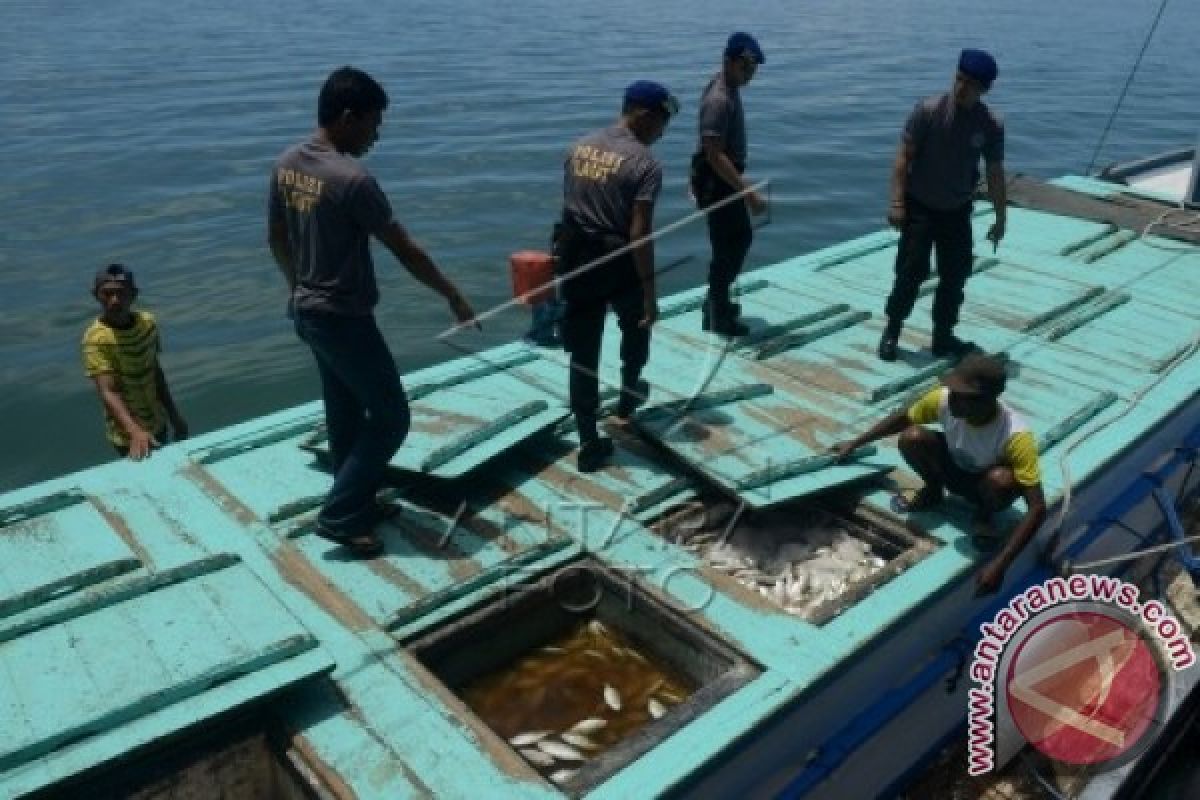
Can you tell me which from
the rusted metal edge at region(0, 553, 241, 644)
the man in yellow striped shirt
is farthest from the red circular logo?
the man in yellow striped shirt

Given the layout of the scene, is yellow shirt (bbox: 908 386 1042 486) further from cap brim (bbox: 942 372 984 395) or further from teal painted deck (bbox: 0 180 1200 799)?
teal painted deck (bbox: 0 180 1200 799)

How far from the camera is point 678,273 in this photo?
16500 millimetres

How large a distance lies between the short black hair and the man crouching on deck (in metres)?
3.67

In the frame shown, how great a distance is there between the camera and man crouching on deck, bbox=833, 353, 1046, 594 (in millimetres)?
5422

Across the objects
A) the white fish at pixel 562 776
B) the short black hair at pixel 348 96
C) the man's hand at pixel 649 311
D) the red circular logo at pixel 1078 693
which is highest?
the short black hair at pixel 348 96

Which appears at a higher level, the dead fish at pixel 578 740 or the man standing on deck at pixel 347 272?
the man standing on deck at pixel 347 272

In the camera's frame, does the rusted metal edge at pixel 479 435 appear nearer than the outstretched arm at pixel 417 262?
No

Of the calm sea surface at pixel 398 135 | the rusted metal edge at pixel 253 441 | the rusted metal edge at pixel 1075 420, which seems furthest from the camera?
the calm sea surface at pixel 398 135

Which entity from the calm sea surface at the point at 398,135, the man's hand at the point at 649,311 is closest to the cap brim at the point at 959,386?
the man's hand at the point at 649,311

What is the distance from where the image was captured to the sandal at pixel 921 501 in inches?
250

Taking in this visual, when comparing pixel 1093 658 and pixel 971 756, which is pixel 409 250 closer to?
pixel 971 756

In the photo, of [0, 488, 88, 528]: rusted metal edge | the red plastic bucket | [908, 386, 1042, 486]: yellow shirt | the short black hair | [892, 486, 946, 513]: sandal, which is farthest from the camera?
the red plastic bucket

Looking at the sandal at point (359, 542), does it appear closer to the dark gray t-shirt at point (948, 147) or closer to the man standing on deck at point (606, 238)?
the man standing on deck at point (606, 238)

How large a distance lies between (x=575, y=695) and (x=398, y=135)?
22826 millimetres
